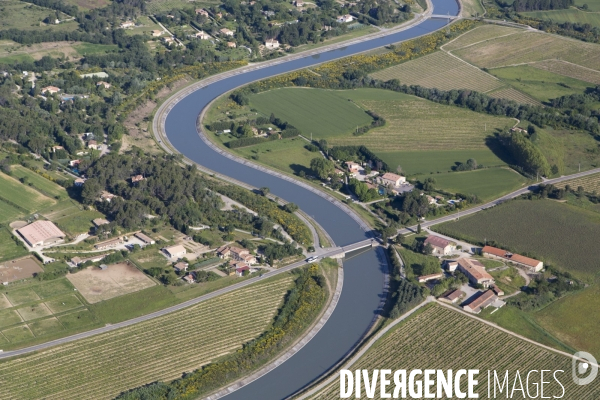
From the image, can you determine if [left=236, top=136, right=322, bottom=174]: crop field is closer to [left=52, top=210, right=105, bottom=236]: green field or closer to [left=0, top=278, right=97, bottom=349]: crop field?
[left=52, top=210, right=105, bottom=236]: green field

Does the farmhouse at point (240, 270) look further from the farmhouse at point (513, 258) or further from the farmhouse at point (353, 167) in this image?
the farmhouse at point (353, 167)

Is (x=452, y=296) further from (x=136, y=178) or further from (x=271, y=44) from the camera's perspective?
(x=271, y=44)

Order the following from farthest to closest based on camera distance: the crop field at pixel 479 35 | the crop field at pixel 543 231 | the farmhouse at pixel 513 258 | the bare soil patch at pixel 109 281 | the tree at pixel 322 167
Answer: the crop field at pixel 479 35, the tree at pixel 322 167, the crop field at pixel 543 231, the farmhouse at pixel 513 258, the bare soil patch at pixel 109 281

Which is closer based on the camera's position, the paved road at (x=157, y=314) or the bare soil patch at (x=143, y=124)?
the paved road at (x=157, y=314)

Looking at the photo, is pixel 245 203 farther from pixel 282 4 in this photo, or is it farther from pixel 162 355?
pixel 282 4

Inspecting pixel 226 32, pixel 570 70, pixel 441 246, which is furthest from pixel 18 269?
pixel 570 70

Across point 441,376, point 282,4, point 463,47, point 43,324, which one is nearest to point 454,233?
point 441,376

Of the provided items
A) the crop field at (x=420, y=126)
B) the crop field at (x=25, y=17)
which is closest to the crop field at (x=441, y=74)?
the crop field at (x=420, y=126)
